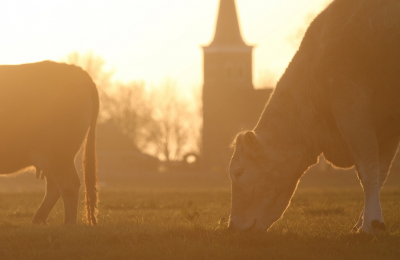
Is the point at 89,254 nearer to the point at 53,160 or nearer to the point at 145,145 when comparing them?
the point at 53,160

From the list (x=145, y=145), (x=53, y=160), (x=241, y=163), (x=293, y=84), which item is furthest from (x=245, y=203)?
(x=145, y=145)

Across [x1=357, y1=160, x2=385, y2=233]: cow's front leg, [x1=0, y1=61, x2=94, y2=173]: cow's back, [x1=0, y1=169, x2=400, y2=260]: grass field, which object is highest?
[x1=0, y1=61, x2=94, y2=173]: cow's back

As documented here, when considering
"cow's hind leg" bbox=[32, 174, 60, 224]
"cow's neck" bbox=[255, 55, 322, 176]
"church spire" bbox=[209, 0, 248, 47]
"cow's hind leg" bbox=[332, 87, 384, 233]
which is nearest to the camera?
"cow's hind leg" bbox=[332, 87, 384, 233]

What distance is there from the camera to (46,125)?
370 inches

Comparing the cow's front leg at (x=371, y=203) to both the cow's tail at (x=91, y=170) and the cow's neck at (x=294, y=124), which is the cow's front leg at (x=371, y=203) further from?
the cow's tail at (x=91, y=170)

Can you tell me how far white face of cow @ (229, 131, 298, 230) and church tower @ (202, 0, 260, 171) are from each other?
57.9 meters

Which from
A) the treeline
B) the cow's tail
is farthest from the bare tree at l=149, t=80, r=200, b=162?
the cow's tail

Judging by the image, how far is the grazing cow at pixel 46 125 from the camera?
9328 millimetres

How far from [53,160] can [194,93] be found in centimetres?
7368

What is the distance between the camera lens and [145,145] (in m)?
81.0

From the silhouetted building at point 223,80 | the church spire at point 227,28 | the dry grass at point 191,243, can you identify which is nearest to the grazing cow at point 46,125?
the dry grass at point 191,243

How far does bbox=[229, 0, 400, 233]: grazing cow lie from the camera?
7.78 m

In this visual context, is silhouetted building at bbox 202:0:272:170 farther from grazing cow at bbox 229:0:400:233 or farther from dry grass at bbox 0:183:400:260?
dry grass at bbox 0:183:400:260

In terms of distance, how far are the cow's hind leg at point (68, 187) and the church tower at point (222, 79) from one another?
5676 centimetres
